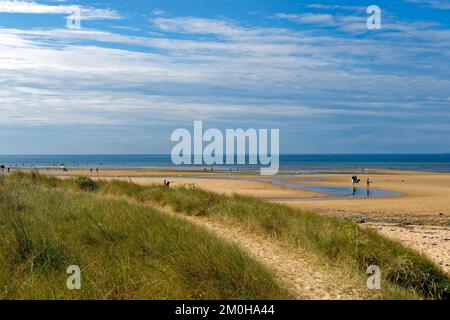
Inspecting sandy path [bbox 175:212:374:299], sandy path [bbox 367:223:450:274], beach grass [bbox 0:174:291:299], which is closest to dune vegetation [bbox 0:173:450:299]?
beach grass [bbox 0:174:291:299]

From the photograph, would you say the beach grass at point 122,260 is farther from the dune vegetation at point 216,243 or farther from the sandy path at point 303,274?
the sandy path at point 303,274

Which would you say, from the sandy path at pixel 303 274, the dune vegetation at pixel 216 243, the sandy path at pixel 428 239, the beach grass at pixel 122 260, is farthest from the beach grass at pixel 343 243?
the beach grass at pixel 122 260

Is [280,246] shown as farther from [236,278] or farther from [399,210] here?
[399,210]

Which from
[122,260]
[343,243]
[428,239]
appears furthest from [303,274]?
[428,239]

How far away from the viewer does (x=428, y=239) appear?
14453mm

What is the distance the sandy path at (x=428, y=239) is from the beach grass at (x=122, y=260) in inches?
241

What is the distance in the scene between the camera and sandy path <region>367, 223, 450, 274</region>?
11734 millimetres

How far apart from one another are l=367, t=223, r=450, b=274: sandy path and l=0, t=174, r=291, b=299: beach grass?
6.12m

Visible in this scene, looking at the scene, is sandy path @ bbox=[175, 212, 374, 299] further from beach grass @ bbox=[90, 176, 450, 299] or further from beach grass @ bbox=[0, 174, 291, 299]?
beach grass @ bbox=[0, 174, 291, 299]
